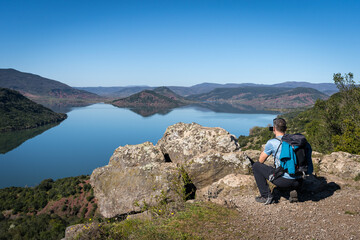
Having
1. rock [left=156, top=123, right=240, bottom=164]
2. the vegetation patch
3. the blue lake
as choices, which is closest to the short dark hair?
the vegetation patch

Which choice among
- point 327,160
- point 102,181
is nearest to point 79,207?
point 102,181

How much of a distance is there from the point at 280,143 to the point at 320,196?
2.65 metres

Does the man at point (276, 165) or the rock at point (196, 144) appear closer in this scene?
the man at point (276, 165)

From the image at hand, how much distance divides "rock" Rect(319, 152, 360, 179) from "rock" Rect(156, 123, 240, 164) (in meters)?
3.58

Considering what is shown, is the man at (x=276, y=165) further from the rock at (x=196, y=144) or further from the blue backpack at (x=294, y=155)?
the rock at (x=196, y=144)

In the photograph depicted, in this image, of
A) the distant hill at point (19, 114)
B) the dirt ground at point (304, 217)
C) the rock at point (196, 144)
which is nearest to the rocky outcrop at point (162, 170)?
the rock at point (196, 144)

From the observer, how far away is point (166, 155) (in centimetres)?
1003

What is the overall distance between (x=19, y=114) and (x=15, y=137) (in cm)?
3784

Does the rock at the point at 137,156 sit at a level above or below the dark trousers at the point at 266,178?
below

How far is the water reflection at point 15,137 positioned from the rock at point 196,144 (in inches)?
4223

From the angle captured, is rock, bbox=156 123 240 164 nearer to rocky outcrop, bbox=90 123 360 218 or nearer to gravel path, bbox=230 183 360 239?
rocky outcrop, bbox=90 123 360 218

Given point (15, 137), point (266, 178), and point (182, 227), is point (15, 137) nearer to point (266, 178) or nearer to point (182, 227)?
point (182, 227)

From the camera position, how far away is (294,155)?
4871 mm

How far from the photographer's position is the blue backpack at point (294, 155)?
4777 mm
